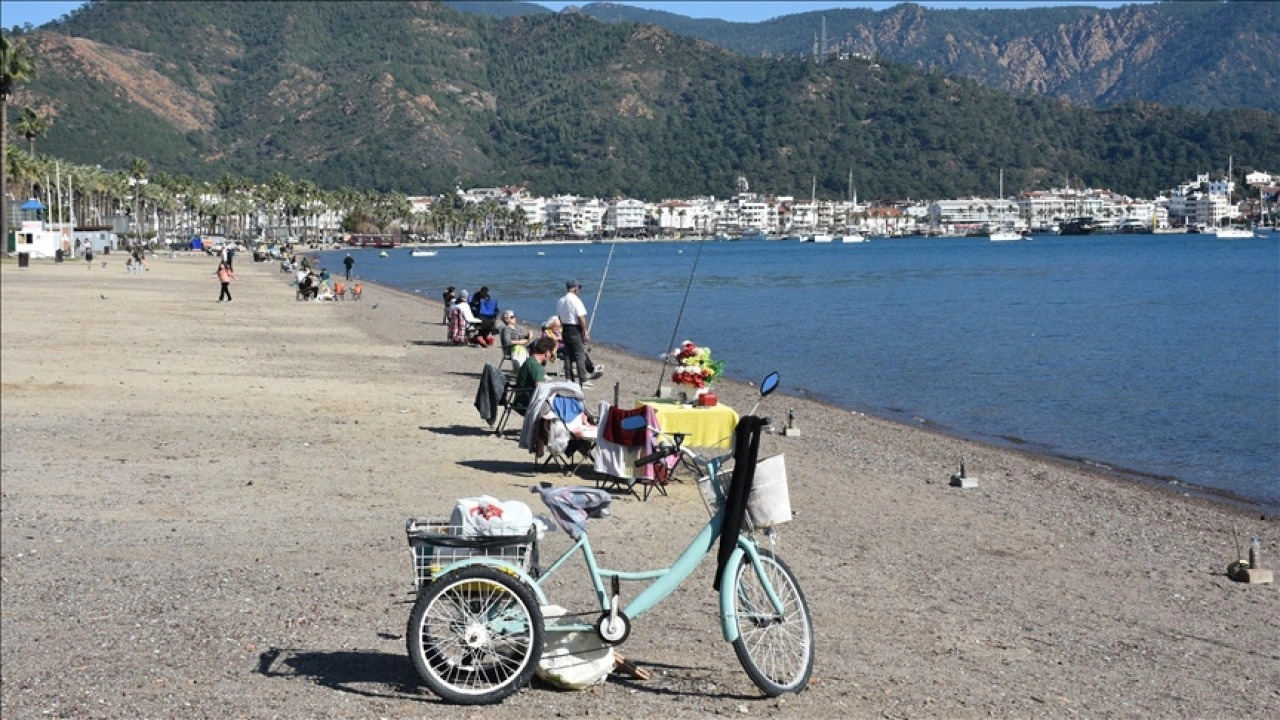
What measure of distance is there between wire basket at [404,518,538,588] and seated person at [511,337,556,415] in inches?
277

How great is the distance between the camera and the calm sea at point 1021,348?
62.5 feet

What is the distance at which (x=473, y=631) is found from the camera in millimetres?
5730

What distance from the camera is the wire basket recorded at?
577 centimetres

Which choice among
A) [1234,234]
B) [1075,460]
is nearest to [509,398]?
[1075,460]

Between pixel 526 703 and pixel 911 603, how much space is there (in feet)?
9.17

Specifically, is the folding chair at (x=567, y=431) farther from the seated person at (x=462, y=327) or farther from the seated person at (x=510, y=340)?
the seated person at (x=462, y=327)

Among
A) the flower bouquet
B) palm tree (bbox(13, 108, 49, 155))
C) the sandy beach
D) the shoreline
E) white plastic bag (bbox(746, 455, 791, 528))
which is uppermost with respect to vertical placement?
palm tree (bbox(13, 108, 49, 155))

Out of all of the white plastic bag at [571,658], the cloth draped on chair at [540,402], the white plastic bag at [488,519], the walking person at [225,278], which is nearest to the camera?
the white plastic bag at [488,519]

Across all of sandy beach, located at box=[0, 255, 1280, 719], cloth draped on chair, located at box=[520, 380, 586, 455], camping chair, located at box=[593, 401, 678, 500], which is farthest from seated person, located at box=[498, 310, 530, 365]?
camping chair, located at box=[593, 401, 678, 500]

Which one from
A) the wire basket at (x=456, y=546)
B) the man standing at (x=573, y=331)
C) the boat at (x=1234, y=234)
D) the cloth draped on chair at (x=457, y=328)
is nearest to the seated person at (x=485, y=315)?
the cloth draped on chair at (x=457, y=328)

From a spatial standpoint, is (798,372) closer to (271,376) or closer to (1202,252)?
(271,376)

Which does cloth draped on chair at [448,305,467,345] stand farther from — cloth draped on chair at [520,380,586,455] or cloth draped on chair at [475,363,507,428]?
cloth draped on chair at [520,380,586,455]

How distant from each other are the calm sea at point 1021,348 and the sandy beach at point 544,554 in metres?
2.70

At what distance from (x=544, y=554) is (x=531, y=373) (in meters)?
4.82
